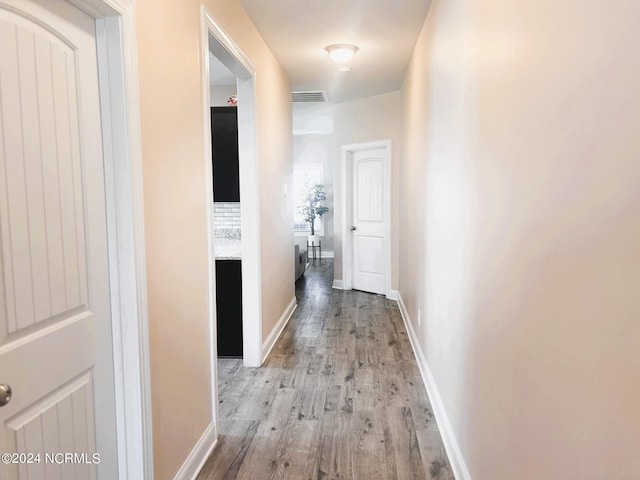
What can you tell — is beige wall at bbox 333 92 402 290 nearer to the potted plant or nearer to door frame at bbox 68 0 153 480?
the potted plant

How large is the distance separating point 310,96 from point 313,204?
4.12m

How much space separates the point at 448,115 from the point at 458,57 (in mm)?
350

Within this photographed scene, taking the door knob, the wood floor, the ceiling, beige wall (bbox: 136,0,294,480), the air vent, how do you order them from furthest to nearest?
the air vent < the ceiling < the wood floor < beige wall (bbox: 136,0,294,480) < the door knob

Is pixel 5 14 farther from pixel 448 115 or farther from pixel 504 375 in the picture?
pixel 448 115

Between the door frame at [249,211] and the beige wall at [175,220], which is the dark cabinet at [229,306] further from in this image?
the beige wall at [175,220]

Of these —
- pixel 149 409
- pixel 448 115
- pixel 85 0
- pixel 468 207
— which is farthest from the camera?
pixel 448 115

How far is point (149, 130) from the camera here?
5.52 feet

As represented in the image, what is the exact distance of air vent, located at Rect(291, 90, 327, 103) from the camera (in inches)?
223

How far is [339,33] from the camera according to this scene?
3.54 m

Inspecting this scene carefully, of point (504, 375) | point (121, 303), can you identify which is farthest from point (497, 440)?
point (121, 303)

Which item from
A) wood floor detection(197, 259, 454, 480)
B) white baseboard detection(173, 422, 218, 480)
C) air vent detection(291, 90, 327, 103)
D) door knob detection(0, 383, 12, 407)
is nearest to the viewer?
door knob detection(0, 383, 12, 407)

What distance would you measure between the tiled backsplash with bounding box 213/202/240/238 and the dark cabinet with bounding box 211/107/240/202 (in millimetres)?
80

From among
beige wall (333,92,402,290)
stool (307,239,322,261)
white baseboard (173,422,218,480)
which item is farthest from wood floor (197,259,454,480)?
stool (307,239,322,261)

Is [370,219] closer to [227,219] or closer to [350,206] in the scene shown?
[350,206]
